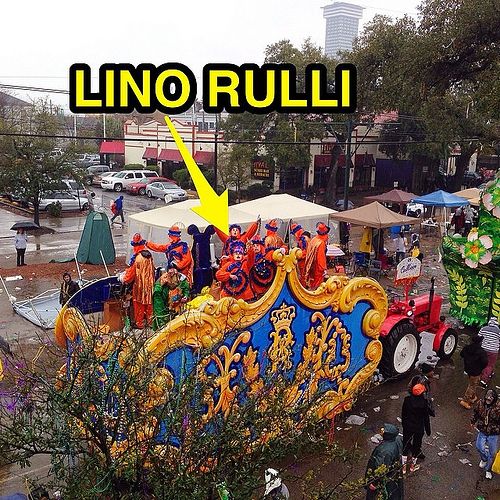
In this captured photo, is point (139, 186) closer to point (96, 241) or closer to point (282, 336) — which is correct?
point (96, 241)

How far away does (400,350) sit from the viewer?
9.63m

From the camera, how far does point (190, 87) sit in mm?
13547

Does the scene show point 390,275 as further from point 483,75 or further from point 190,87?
point 190,87

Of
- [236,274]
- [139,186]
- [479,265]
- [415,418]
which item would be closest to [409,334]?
[415,418]

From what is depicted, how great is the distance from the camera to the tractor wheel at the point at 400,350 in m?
9.30

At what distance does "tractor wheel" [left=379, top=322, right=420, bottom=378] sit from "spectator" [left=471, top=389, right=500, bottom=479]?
1990 millimetres

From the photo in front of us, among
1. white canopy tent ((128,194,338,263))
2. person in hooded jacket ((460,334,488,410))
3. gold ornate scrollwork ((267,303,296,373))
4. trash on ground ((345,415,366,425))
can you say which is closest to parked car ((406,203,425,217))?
white canopy tent ((128,194,338,263))

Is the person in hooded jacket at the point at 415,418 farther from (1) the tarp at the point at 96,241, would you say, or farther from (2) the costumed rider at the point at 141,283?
(1) the tarp at the point at 96,241

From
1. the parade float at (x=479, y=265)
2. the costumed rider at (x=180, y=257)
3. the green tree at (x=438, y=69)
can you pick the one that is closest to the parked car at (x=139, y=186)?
the green tree at (x=438, y=69)

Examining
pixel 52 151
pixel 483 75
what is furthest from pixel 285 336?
pixel 52 151

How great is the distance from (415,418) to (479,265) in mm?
5358

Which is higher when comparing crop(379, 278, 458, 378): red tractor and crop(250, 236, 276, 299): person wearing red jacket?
crop(250, 236, 276, 299): person wearing red jacket

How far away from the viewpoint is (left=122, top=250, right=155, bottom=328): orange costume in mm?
7816

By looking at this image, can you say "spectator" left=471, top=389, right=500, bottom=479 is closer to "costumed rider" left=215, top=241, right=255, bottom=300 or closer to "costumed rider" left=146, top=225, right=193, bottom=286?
"costumed rider" left=215, top=241, right=255, bottom=300
